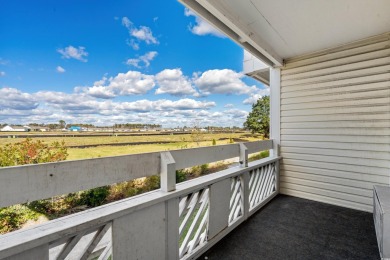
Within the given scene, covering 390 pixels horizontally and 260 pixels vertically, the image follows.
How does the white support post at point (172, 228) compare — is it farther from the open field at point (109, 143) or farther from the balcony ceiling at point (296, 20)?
the balcony ceiling at point (296, 20)

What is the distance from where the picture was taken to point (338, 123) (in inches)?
120

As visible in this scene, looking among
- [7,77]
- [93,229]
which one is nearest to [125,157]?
[93,229]

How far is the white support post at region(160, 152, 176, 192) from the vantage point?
1.53m

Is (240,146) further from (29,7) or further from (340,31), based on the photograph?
(29,7)

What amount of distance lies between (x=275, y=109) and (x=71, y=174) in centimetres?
343

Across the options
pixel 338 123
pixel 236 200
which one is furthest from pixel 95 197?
pixel 338 123

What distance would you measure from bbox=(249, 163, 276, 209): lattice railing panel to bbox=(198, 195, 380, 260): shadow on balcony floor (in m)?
0.19

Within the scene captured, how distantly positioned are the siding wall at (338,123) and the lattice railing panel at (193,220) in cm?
220

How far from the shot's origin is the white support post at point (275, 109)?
143 inches

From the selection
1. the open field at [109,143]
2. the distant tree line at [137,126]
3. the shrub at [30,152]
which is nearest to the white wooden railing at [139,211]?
the open field at [109,143]

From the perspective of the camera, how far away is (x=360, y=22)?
7.72ft

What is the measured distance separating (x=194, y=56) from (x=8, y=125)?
455cm

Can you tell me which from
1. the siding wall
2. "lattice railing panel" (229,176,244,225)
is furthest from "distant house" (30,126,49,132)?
the siding wall

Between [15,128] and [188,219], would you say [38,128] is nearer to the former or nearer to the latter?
[15,128]
